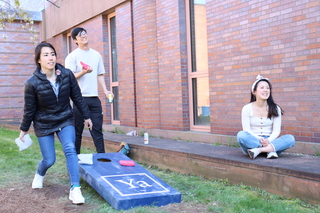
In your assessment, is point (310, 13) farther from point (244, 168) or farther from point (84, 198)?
point (84, 198)

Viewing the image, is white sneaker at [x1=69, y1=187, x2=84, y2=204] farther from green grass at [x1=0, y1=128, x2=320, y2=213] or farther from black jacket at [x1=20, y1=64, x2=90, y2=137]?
black jacket at [x1=20, y1=64, x2=90, y2=137]

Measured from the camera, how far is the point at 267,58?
6.01 metres

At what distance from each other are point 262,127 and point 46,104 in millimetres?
2946

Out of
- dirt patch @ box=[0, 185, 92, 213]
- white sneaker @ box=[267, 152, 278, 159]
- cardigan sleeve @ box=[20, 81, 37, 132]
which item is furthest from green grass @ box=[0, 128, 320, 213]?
cardigan sleeve @ box=[20, 81, 37, 132]

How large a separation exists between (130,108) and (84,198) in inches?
216

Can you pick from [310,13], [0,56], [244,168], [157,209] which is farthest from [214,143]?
[0,56]

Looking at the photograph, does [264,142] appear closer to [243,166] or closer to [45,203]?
[243,166]

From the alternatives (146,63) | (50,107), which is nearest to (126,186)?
(50,107)

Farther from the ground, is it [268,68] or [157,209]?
[268,68]

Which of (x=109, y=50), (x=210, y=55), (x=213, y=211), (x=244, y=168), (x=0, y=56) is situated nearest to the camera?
(x=213, y=211)

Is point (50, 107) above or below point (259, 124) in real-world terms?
above

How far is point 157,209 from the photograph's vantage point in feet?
12.6

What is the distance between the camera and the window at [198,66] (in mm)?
7656

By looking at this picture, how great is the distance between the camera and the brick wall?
1627 centimetres
